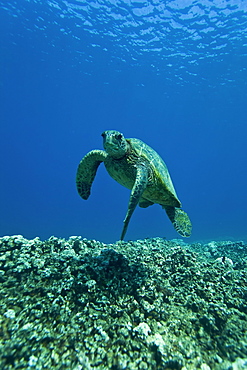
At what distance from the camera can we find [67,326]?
239 cm

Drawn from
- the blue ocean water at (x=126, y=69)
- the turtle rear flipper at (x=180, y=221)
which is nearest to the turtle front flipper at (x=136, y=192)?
the turtle rear flipper at (x=180, y=221)

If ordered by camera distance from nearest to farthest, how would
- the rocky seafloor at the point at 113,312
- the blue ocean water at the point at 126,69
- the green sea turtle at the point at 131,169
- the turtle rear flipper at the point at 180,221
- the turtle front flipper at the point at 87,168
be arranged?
1. the rocky seafloor at the point at 113,312
2. the green sea turtle at the point at 131,169
3. the turtle front flipper at the point at 87,168
4. the turtle rear flipper at the point at 180,221
5. the blue ocean water at the point at 126,69

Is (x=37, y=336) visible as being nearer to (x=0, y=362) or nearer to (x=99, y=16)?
(x=0, y=362)

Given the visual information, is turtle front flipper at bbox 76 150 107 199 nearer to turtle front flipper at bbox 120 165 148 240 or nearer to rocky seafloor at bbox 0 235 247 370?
turtle front flipper at bbox 120 165 148 240

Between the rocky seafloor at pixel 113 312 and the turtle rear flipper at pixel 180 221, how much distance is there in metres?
1.18

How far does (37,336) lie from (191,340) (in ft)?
5.94

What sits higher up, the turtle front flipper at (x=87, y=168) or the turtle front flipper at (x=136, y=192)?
the turtle front flipper at (x=87, y=168)

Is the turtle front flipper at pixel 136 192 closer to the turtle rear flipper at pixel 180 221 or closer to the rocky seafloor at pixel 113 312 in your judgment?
the rocky seafloor at pixel 113 312

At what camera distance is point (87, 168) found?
16.7ft

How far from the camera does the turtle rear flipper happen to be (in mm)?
5265

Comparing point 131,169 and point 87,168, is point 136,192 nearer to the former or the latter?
point 131,169

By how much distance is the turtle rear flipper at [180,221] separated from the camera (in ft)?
17.3

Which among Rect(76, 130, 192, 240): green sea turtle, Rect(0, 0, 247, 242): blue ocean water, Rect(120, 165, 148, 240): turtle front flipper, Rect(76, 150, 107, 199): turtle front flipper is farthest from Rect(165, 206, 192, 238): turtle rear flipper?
Rect(0, 0, 247, 242): blue ocean water

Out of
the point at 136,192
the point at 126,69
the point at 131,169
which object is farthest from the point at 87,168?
the point at 126,69
